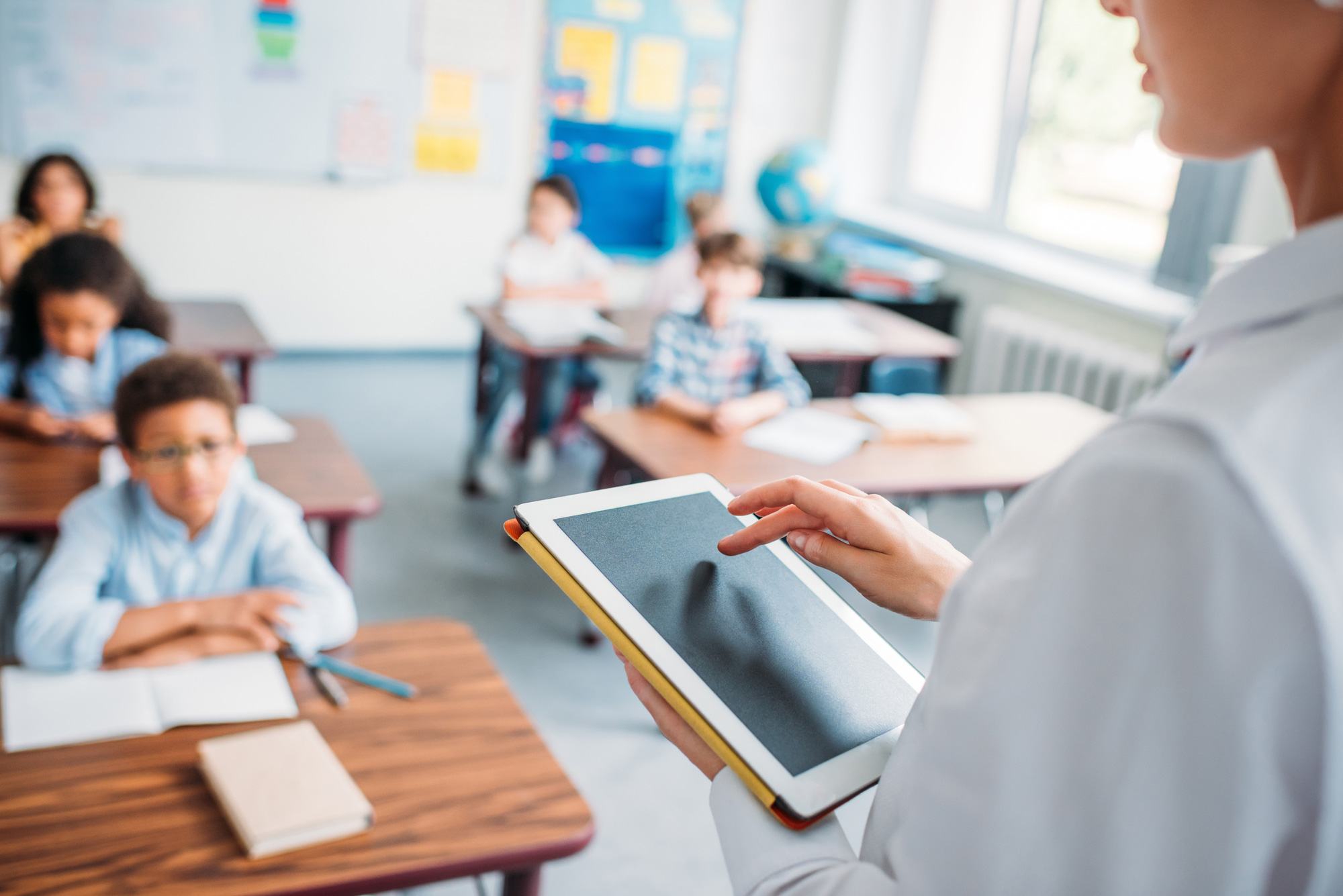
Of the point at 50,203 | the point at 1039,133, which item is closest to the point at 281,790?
the point at 50,203

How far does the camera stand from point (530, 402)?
377cm

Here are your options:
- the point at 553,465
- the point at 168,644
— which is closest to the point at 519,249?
the point at 553,465

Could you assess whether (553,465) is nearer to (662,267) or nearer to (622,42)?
(662,267)

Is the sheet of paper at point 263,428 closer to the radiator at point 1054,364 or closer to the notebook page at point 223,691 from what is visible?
Result: the notebook page at point 223,691

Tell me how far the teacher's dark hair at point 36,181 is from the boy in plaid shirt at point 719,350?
221cm

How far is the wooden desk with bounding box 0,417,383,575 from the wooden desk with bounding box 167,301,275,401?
2.56ft

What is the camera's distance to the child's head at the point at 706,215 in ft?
14.8

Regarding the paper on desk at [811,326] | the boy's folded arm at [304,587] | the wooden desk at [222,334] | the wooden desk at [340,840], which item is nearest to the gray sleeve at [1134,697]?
the wooden desk at [340,840]

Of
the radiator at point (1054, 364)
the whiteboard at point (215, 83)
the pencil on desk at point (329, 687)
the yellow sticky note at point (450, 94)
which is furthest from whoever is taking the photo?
the yellow sticky note at point (450, 94)

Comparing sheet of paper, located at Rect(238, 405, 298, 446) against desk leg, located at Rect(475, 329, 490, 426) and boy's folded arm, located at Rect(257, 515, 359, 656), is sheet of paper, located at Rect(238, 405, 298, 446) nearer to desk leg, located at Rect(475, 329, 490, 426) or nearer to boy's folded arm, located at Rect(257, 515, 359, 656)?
boy's folded arm, located at Rect(257, 515, 359, 656)

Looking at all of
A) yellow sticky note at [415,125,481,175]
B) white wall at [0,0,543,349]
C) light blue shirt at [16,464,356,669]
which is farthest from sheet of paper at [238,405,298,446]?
yellow sticky note at [415,125,481,175]

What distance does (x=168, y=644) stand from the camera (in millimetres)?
1509

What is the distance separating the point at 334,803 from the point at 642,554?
0.62m

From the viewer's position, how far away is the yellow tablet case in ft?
1.97
